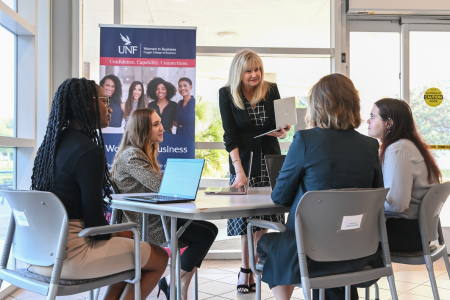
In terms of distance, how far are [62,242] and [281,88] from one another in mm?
3179

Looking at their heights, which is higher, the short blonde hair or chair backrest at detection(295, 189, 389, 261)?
the short blonde hair

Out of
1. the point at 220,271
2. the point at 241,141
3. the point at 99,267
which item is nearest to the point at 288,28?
the point at 241,141

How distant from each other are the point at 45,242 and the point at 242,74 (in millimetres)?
1834

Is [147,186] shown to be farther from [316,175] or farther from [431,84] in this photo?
[431,84]

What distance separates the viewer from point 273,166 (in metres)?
2.21

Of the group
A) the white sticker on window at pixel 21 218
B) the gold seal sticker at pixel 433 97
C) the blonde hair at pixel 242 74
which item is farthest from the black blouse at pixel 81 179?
the gold seal sticker at pixel 433 97

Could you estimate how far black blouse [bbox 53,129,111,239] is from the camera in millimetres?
1582

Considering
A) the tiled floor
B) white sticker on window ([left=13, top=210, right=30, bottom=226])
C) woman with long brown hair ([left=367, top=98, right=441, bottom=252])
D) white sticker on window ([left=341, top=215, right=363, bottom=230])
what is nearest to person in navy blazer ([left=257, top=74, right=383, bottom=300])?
white sticker on window ([left=341, top=215, right=363, bottom=230])

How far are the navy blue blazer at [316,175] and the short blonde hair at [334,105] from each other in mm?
46

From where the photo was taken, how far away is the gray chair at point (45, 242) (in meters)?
1.51

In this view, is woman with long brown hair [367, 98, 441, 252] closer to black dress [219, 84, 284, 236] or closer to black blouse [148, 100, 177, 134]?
black dress [219, 84, 284, 236]

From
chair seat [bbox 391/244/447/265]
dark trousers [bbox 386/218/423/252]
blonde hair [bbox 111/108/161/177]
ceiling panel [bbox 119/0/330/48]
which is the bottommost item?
chair seat [bbox 391/244/447/265]

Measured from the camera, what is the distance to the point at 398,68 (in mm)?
4418

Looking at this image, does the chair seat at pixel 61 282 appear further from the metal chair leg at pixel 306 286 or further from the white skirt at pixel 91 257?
the metal chair leg at pixel 306 286
